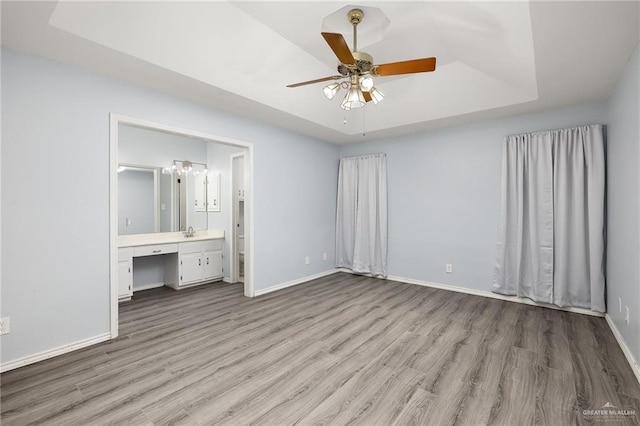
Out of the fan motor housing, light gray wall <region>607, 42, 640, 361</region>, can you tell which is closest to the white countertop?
the fan motor housing

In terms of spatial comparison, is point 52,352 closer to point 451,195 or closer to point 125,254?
point 125,254

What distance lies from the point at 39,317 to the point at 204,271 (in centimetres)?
248

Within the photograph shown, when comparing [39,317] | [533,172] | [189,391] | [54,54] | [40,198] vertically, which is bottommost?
[189,391]

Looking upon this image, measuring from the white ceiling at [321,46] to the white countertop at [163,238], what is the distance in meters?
2.24

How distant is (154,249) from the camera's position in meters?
4.24

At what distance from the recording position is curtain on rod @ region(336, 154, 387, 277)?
5109 mm

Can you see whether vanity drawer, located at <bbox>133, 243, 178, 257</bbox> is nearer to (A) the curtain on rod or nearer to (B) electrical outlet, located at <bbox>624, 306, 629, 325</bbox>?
(A) the curtain on rod

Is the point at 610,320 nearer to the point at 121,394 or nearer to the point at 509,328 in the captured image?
the point at 509,328

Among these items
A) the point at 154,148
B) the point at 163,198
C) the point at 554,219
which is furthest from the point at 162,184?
the point at 554,219

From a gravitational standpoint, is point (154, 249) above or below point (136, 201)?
below

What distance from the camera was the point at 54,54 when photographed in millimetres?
2367

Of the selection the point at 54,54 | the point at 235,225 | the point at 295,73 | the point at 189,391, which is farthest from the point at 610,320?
the point at 54,54

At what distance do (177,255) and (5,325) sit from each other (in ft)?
7.64

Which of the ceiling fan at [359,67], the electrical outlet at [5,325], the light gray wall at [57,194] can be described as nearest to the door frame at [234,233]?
the light gray wall at [57,194]
